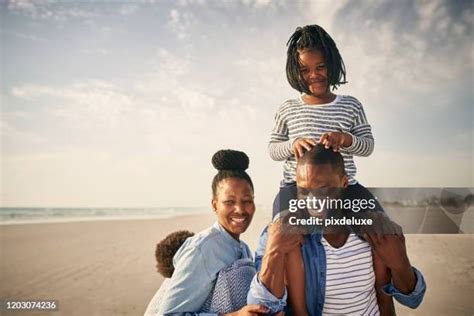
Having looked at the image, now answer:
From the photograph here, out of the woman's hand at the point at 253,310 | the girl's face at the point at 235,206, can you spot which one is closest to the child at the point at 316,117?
the girl's face at the point at 235,206

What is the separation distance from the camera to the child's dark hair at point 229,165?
1.95m

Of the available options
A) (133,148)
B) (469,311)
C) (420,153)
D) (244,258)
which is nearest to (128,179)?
(133,148)

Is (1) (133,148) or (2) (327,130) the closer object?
(2) (327,130)

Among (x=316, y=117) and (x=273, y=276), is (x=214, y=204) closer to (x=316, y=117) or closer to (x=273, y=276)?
(x=273, y=276)

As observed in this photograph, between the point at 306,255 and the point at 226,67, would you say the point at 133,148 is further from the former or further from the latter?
the point at 306,255

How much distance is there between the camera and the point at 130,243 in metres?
2.43

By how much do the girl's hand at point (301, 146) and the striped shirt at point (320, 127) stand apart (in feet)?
0.15

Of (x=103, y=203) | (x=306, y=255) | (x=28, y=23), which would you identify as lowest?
(x=306, y=255)

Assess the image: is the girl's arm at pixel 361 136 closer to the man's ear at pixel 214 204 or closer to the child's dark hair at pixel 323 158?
the child's dark hair at pixel 323 158

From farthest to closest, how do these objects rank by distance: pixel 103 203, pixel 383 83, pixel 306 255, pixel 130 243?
pixel 130 243 → pixel 103 203 → pixel 383 83 → pixel 306 255

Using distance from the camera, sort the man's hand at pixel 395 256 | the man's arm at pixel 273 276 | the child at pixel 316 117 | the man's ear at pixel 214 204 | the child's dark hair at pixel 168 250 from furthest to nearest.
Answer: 1. the child's dark hair at pixel 168 250
2. the man's ear at pixel 214 204
3. the child at pixel 316 117
4. the man's hand at pixel 395 256
5. the man's arm at pixel 273 276

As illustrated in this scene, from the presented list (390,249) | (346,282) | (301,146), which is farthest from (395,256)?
(301,146)

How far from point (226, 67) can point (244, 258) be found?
3.29ft

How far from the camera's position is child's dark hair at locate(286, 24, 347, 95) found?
1.93 m
